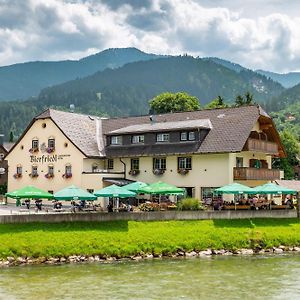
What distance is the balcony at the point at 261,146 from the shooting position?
52.1 metres

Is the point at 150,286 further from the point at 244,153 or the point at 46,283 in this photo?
the point at 244,153

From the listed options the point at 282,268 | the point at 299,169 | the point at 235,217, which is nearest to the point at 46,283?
the point at 282,268

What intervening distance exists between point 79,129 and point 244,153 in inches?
684

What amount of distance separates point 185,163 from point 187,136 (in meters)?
2.56

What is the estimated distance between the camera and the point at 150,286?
27984 mm

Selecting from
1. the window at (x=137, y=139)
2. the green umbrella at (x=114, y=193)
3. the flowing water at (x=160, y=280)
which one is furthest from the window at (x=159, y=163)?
the flowing water at (x=160, y=280)

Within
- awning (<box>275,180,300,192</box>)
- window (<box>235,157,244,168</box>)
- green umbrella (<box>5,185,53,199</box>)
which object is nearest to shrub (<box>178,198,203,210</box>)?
window (<box>235,157,244,168</box>)

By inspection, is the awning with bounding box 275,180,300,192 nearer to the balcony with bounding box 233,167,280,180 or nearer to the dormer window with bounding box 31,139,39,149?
the balcony with bounding box 233,167,280,180

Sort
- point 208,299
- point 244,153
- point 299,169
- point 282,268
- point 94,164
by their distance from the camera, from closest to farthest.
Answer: point 208,299 → point 282,268 → point 244,153 → point 94,164 → point 299,169

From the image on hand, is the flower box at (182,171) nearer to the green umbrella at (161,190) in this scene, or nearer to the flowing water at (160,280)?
the green umbrella at (161,190)

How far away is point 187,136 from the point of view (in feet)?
178

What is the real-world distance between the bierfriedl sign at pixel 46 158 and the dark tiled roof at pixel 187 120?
99.8 inches

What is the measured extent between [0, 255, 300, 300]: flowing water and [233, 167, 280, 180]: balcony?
15.7 metres

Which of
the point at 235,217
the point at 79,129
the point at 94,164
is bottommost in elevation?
the point at 235,217
